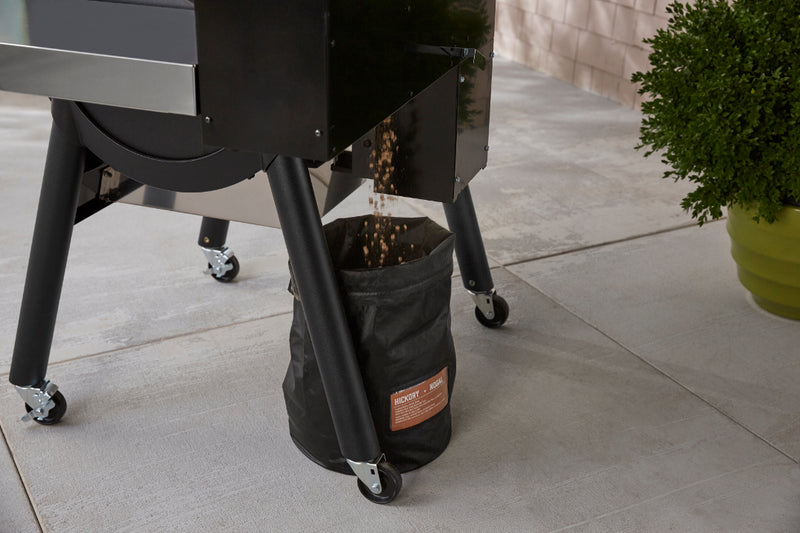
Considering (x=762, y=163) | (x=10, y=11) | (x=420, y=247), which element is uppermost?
(x=10, y=11)

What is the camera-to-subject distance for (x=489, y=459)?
173 cm

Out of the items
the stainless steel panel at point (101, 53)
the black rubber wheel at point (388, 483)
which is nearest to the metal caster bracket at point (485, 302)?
the black rubber wheel at point (388, 483)

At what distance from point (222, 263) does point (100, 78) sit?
1225 mm

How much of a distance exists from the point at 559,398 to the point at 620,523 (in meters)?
0.41

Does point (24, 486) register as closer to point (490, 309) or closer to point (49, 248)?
point (49, 248)

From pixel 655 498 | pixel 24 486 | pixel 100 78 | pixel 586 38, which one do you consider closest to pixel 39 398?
pixel 24 486

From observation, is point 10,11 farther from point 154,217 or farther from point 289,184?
point 154,217

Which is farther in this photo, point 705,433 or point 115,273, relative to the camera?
point 115,273

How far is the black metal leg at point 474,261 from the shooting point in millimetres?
2045

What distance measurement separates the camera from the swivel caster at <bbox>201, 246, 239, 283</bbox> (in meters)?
2.40

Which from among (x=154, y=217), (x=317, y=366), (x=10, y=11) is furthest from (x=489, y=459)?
(x=154, y=217)

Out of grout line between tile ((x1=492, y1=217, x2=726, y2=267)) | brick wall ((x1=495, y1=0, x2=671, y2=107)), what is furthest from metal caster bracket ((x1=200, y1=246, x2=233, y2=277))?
brick wall ((x1=495, y1=0, x2=671, y2=107))

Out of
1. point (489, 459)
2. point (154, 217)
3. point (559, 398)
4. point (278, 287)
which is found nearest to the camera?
point (489, 459)

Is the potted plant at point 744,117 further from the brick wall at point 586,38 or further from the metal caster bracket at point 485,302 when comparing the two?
the brick wall at point 586,38
